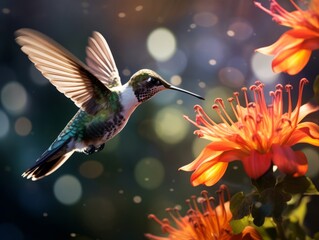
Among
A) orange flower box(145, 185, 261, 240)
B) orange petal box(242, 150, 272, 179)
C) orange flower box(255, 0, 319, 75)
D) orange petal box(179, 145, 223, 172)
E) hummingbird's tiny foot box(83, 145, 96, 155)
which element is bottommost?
orange flower box(145, 185, 261, 240)

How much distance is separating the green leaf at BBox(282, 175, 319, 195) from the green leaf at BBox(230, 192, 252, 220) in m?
0.07

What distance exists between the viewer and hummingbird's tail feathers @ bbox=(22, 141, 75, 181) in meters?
1.35

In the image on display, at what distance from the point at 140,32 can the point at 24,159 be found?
93cm

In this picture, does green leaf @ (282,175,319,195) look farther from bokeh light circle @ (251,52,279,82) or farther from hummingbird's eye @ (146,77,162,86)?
bokeh light circle @ (251,52,279,82)

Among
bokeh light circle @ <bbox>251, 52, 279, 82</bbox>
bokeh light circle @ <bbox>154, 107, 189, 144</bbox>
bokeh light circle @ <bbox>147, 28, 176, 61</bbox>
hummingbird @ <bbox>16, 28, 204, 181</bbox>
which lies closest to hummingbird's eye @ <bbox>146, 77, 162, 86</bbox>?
hummingbird @ <bbox>16, 28, 204, 181</bbox>

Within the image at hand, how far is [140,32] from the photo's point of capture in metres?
3.14

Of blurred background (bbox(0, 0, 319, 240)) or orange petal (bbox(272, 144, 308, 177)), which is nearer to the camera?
orange petal (bbox(272, 144, 308, 177))

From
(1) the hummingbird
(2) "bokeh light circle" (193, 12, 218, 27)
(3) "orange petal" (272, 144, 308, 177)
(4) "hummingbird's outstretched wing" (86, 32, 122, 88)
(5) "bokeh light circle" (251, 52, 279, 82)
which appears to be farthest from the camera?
(2) "bokeh light circle" (193, 12, 218, 27)

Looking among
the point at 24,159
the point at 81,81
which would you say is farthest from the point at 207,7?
the point at 81,81

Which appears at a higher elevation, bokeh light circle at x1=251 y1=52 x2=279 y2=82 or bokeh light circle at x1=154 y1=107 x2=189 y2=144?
bokeh light circle at x1=251 y1=52 x2=279 y2=82

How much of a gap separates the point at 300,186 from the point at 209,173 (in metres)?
0.18

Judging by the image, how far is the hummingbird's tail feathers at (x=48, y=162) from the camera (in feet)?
4.44

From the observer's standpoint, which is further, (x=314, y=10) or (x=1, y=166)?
(x=1, y=166)

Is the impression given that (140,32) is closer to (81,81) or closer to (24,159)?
(24,159)
